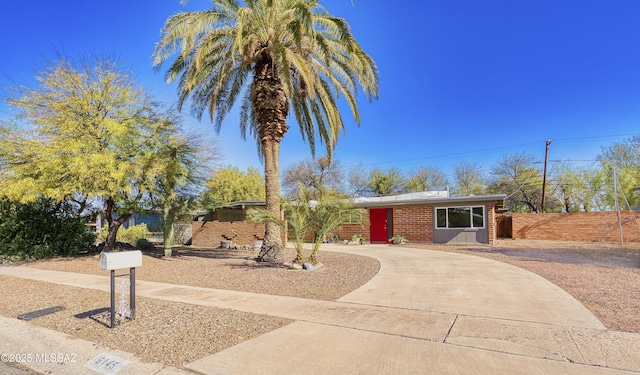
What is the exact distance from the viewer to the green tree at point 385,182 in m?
38.7

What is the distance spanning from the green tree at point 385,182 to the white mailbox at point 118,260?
3428cm

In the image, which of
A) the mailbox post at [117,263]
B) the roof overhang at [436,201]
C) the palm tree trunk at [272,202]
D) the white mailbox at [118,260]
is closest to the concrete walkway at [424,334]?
the mailbox post at [117,263]

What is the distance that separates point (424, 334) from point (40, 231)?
16.3 m

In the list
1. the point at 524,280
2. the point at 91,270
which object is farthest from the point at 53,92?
the point at 524,280

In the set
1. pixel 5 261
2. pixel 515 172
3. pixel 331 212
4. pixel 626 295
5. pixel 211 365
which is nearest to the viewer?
pixel 211 365

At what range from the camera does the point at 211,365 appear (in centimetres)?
394

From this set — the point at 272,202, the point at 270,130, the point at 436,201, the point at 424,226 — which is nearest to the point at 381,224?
the point at 424,226

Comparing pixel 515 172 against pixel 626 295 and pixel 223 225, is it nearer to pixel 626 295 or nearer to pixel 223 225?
pixel 223 225

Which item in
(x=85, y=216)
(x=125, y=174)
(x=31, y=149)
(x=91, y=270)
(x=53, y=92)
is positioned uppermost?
(x=53, y=92)

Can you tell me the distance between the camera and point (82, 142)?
1212 cm

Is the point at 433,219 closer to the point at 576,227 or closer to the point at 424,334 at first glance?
the point at 576,227

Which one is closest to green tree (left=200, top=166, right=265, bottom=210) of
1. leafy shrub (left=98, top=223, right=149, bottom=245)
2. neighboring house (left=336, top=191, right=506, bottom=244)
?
leafy shrub (left=98, top=223, right=149, bottom=245)

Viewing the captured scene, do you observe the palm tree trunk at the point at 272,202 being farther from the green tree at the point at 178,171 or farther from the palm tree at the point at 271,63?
the green tree at the point at 178,171

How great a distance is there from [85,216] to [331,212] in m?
12.6
